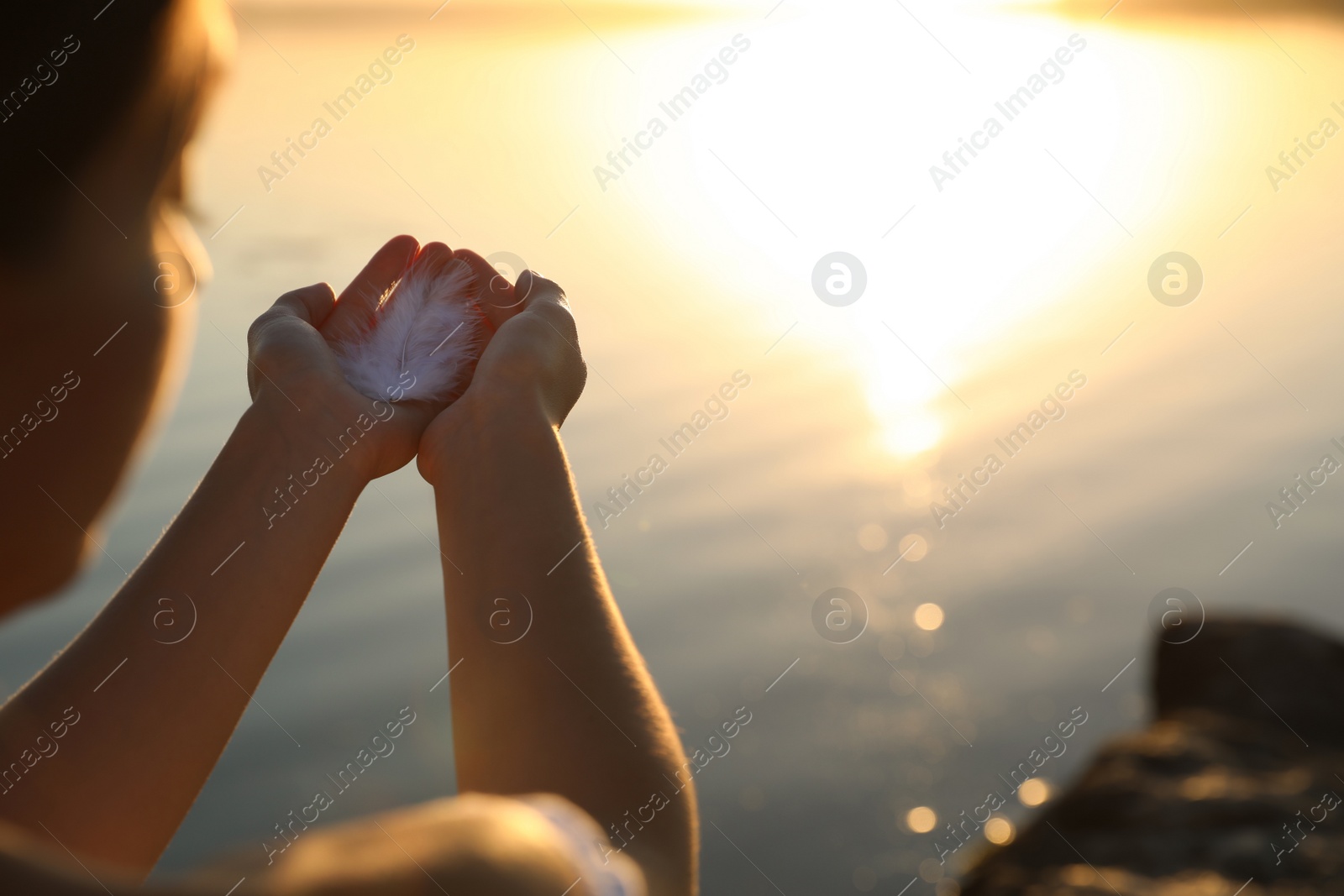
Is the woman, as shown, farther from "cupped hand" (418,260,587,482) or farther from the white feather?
the white feather

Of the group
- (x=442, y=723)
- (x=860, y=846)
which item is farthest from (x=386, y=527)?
(x=860, y=846)

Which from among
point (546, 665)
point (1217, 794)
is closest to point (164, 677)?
point (546, 665)

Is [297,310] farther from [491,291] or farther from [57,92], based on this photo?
[57,92]

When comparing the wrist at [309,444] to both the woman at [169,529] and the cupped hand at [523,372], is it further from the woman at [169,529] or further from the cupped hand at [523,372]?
the cupped hand at [523,372]

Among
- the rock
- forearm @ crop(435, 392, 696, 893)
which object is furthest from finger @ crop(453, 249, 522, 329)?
the rock

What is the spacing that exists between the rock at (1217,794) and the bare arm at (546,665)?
2.97m

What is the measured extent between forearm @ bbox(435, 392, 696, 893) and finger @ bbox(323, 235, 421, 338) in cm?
72

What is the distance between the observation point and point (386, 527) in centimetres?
656

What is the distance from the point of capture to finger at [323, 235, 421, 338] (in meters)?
2.13

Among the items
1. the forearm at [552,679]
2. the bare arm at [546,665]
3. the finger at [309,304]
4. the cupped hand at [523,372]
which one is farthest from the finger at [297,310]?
the forearm at [552,679]

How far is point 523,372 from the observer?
1.87m

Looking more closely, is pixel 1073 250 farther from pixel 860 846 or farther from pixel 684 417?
pixel 860 846

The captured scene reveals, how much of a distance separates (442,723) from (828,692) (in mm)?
2167

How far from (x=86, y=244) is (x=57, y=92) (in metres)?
0.21
